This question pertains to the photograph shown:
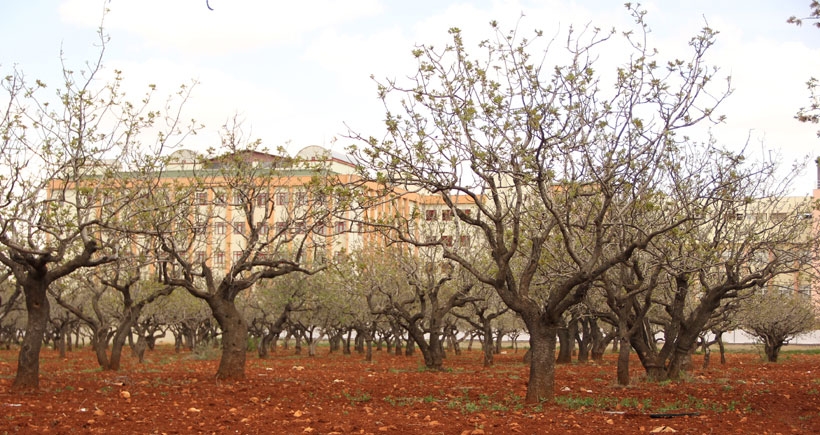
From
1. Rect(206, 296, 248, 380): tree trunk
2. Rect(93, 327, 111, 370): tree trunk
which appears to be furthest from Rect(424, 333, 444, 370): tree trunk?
Rect(93, 327, 111, 370): tree trunk

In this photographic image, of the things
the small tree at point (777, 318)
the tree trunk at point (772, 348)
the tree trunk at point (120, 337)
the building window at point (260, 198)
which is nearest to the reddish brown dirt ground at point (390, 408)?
the tree trunk at point (120, 337)

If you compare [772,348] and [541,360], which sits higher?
[772,348]

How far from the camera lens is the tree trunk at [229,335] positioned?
866 inches

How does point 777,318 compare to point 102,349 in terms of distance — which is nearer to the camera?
point 102,349

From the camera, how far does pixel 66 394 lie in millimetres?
17344

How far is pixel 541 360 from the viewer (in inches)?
624

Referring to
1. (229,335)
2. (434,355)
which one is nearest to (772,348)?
(434,355)

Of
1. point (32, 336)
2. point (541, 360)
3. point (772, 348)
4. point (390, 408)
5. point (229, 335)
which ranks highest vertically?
point (229, 335)

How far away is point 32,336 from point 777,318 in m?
33.1

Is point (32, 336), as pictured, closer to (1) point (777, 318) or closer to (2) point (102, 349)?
(2) point (102, 349)

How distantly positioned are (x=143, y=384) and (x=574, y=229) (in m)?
11.1

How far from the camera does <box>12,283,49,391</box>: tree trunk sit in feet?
57.0

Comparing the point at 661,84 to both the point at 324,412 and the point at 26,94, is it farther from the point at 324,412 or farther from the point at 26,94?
the point at 26,94

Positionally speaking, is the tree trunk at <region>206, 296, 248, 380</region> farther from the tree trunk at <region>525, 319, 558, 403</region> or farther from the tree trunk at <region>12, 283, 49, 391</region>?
the tree trunk at <region>525, 319, 558, 403</region>
